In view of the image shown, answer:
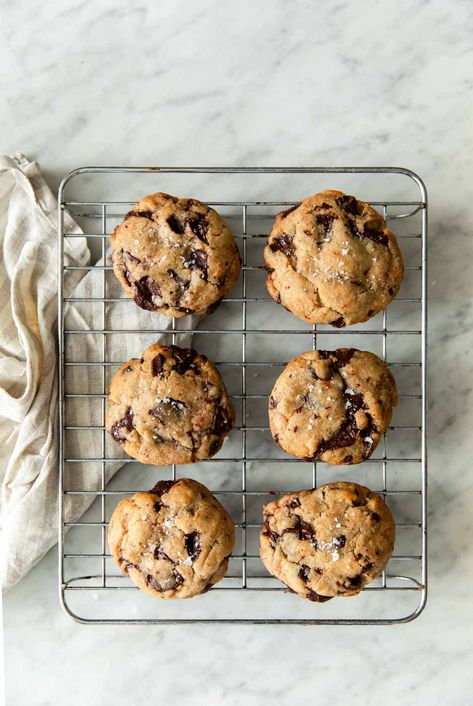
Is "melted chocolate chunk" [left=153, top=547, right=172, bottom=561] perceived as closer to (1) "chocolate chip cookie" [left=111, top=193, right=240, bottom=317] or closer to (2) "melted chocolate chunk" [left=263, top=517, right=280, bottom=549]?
(2) "melted chocolate chunk" [left=263, top=517, right=280, bottom=549]

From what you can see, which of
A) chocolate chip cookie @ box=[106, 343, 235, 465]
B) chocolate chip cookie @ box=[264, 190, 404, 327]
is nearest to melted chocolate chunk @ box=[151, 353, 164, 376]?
chocolate chip cookie @ box=[106, 343, 235, 465]

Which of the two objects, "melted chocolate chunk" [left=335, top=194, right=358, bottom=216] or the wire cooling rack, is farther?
the wire cooling rack

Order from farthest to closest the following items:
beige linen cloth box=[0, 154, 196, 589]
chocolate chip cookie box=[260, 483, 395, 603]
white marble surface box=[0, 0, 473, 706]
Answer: white marble surface box=[0, 0, 473, 706]
beige linen cloth box=[0, 154, 196, 589]
chocolate chip cookie box=[260, 483, 395, 603]

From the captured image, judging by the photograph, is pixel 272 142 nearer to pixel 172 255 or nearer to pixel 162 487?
pixel 172 255

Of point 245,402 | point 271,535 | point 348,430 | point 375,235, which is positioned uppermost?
point 375,235

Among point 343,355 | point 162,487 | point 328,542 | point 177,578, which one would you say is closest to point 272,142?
point 343,355

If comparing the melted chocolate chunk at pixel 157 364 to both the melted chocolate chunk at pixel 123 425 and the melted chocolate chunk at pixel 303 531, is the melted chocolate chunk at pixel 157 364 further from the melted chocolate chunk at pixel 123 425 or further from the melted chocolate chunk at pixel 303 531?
the melted chocolate chunk at pixel 303 531

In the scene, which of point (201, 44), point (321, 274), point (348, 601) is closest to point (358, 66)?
point (201, 44)
